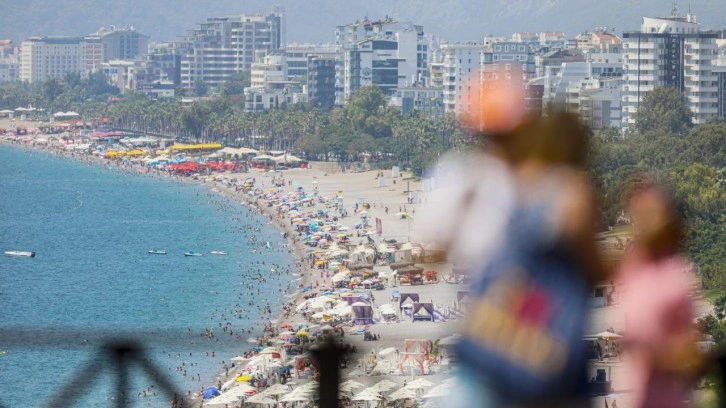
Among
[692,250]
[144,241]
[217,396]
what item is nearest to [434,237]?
[217,396]

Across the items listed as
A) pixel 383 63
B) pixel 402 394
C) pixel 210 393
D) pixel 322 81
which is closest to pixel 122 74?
pixel 322 81

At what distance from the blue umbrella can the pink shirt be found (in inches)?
757

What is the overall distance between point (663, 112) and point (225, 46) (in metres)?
94.7

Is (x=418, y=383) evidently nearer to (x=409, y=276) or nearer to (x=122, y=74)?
(x=409, y=276)

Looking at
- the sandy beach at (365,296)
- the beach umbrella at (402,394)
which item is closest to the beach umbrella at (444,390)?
the sandy beach at (365,296)

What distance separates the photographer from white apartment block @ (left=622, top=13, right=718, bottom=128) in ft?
231

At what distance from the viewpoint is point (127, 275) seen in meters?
43.5

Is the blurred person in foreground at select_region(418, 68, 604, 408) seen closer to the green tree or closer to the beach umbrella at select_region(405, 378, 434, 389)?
the beach umbrella at select_region(405, 378, 434, 389)

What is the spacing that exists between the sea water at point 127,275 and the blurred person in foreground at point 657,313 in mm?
1089

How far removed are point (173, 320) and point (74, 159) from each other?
59.3 meters

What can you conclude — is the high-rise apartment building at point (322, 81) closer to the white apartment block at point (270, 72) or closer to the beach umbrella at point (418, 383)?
the white apartment block at point (270, 72)

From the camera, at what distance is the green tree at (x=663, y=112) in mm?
65188

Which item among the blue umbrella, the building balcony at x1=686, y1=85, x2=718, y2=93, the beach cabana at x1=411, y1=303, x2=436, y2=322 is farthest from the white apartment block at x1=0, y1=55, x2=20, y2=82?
the blue umbrella

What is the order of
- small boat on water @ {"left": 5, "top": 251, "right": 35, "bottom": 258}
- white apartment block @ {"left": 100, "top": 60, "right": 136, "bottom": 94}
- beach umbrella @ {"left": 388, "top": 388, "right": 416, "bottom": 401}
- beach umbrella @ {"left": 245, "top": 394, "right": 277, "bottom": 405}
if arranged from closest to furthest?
beach umbrella @ {"left": 388, "top": 388, "right": 416, "bottom": 401} < beach umbrella @ {"left": 245, "top": 394, "right": 277, "bottom": 405} < small boat on water @ {"left": 5, "top": 251, "right": 35, "bottom": 258} < white apartment block @ {"left": 100, "top": 60, "right": 136, "bottom": 94}
